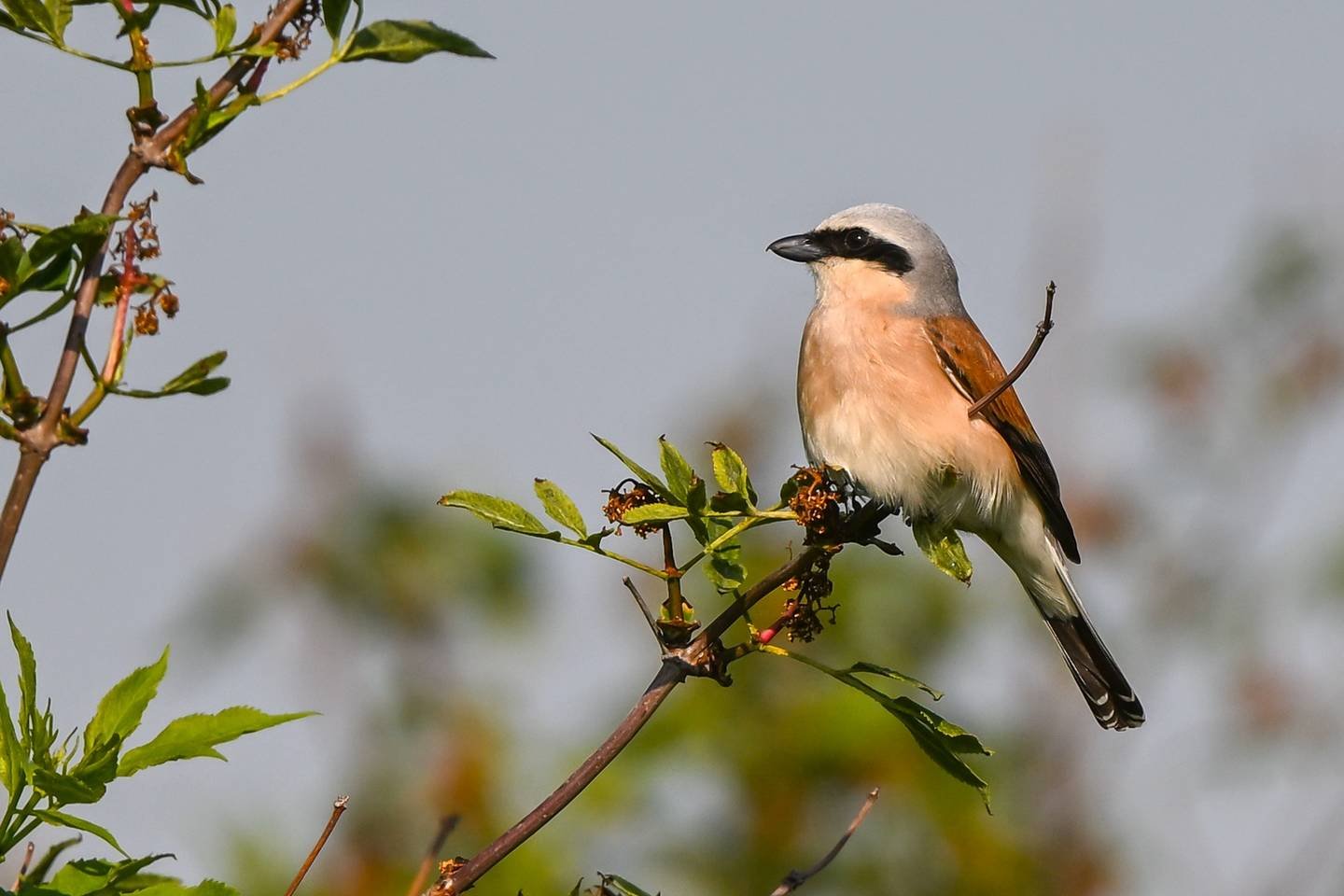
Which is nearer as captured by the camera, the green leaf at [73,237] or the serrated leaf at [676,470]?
the green leaf at [73,237]

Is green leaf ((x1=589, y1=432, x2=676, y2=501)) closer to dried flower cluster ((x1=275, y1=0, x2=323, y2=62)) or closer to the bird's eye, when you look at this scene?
dried flower cluster ((x1=275, y1=0, x2=323, y2=62))

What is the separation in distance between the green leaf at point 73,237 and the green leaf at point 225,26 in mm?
233

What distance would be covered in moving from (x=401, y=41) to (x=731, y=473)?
0.77 meters

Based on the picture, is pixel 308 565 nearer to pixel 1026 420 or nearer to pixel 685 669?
pixel 1026 420

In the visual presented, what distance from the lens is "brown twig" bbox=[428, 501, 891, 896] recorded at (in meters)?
1.59

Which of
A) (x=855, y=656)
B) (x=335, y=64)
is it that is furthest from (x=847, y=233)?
(x=335, y=64)

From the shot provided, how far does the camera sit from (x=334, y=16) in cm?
175

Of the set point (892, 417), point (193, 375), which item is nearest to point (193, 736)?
point (193, 375)

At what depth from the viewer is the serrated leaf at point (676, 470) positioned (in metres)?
2.09

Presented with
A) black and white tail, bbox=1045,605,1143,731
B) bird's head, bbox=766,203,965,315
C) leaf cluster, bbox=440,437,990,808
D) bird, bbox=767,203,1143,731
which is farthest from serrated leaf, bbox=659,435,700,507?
black and white tail, bbox=1045,605,1143,731

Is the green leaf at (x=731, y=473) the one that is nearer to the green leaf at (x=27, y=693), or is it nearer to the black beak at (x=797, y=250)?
the green leaf at (x=27, y=693)

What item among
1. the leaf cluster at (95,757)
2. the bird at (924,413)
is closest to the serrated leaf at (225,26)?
the leaf cluster at (95,757)

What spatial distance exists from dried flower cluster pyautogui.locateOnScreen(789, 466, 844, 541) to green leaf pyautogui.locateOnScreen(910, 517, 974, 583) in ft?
0.69

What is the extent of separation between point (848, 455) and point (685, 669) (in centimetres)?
241
